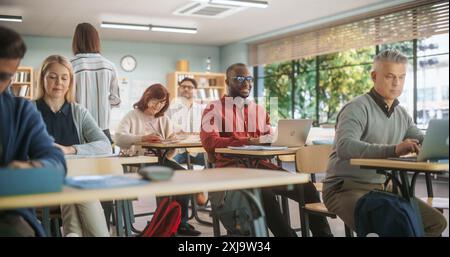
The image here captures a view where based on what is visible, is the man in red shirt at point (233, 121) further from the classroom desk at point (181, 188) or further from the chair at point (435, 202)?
the classroom desk at point (181, 188)

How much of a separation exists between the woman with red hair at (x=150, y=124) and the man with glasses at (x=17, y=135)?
225 centimetres

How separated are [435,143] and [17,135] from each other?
149 centimetres

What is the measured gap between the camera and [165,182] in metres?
1.40

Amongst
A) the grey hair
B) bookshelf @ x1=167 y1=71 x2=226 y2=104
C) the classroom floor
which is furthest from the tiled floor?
bookshelf @ x1=167 y1=71 x2=226 y2=104

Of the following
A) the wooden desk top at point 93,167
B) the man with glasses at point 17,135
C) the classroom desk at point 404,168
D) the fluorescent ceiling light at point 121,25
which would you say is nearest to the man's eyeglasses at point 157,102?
the wooden desk top at point 93,167

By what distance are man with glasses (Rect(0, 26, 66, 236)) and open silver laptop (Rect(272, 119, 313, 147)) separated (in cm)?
199

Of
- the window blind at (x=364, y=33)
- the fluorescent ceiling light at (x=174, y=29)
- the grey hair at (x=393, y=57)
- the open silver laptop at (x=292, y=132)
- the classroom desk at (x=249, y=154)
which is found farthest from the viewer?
the fluorescent ceiling light at (x=174, y=29)

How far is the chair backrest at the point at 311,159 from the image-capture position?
2.89 m

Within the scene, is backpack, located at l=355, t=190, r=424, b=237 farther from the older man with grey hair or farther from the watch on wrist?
the watch on wrist

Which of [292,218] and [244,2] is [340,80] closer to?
[244,2]

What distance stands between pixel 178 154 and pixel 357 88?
13.5 feet

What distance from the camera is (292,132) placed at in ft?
11.1

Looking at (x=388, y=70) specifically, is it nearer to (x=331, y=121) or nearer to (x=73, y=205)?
(x=73, y=205)
